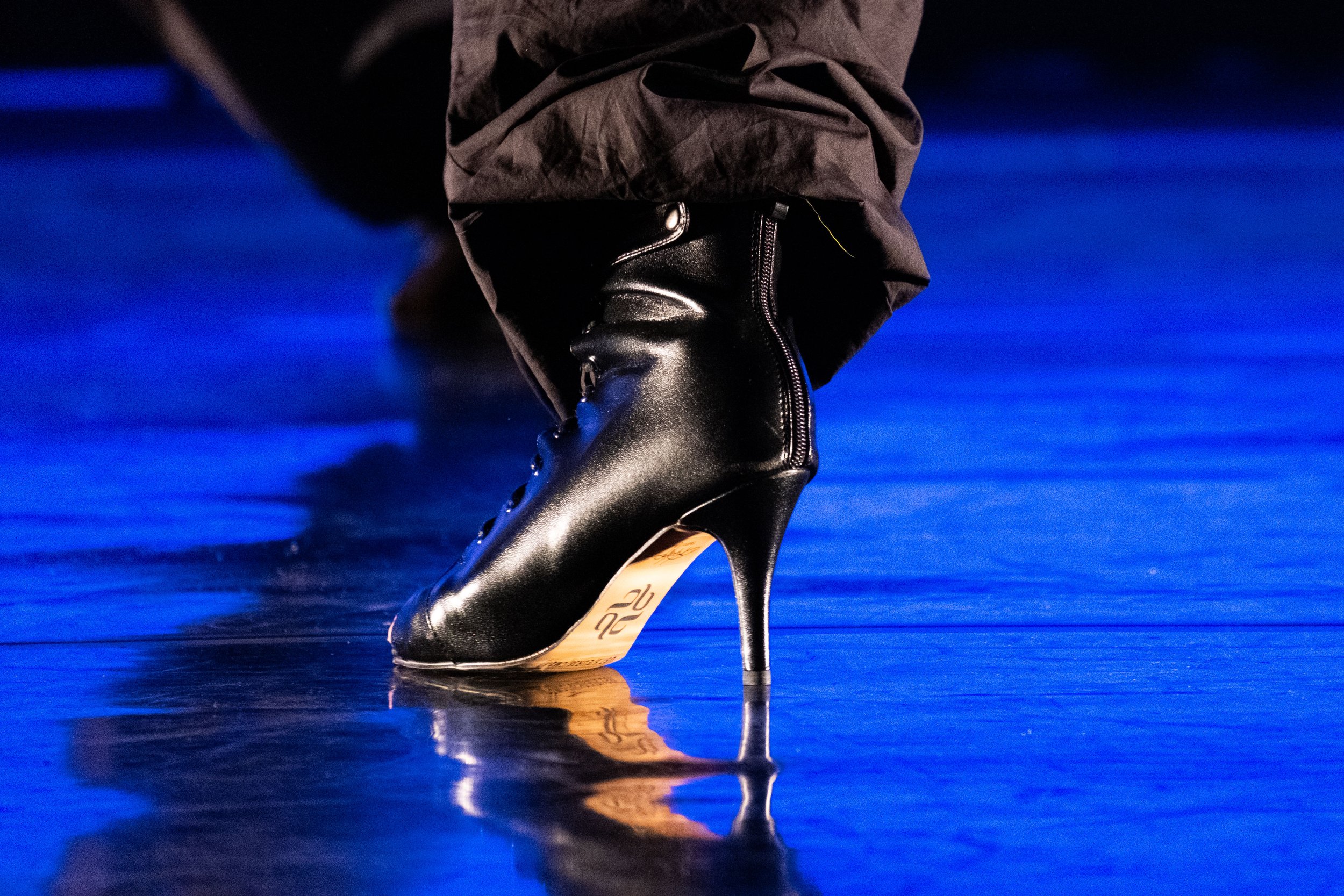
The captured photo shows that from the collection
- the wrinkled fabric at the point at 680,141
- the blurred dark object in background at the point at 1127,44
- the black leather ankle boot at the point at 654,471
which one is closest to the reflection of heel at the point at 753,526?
the black leather ankle boot at the point at 654,471

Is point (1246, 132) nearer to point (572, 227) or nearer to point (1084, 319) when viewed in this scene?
point (1084, 319)

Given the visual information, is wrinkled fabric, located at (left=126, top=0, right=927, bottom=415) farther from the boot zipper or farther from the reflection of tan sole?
the reflection of tan sole

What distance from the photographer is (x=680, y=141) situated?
62cm

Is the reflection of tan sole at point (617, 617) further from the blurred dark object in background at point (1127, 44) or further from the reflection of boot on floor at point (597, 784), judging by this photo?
the blurred dark object in background at point (1127, 44)

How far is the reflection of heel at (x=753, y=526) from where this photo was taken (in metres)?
0.63

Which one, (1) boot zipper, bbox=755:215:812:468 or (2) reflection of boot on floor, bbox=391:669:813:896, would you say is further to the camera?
(1) boot zipper, bbox=755:215:812:468

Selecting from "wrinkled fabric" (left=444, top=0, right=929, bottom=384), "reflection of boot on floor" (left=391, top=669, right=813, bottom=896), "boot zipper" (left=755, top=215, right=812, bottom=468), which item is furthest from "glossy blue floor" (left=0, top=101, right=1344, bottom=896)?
"wrinkled fabric" (left=444, top=0, right=929, bottom=384)

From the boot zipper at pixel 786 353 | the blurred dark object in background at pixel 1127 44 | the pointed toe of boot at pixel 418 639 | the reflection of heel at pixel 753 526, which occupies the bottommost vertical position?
the blurred dark object in background at pixel 1127 44

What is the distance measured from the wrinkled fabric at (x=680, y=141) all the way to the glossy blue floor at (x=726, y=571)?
0.60 ft

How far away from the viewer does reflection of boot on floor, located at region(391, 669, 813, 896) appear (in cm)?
37

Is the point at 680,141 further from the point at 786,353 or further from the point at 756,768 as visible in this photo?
the point at 756,768

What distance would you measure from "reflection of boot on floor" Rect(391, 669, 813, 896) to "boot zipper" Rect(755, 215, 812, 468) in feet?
0.37

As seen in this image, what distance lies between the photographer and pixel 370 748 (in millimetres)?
506

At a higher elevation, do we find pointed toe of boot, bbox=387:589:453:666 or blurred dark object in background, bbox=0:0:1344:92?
pointed toe of boot, bbox=387:589:453:666
